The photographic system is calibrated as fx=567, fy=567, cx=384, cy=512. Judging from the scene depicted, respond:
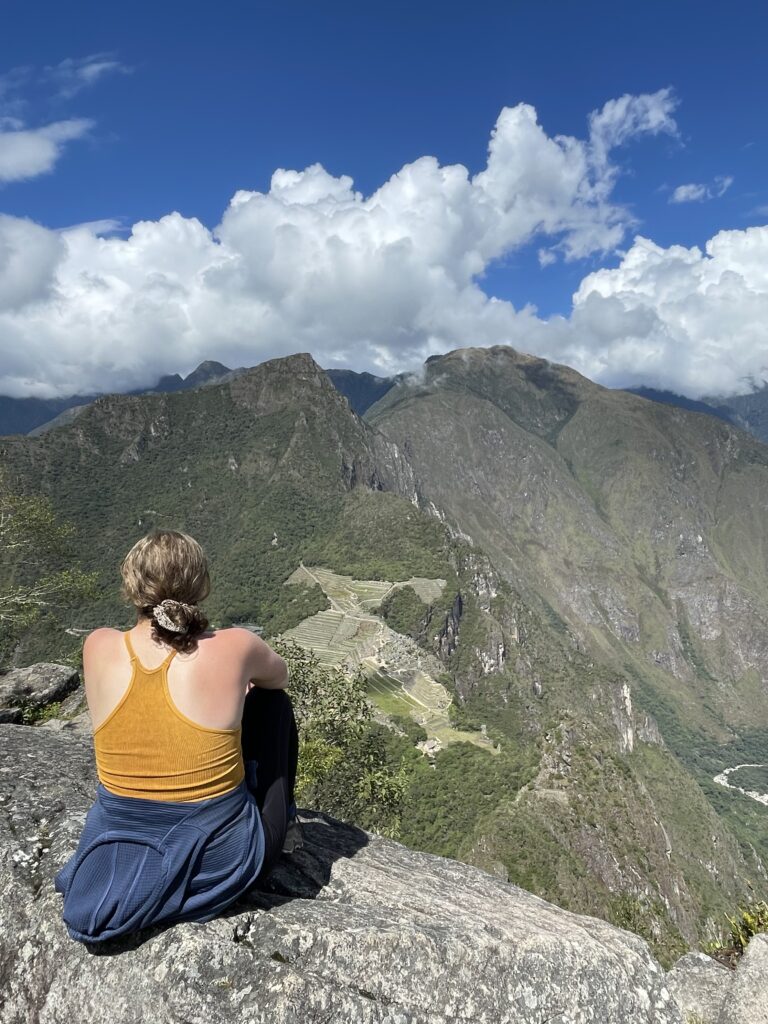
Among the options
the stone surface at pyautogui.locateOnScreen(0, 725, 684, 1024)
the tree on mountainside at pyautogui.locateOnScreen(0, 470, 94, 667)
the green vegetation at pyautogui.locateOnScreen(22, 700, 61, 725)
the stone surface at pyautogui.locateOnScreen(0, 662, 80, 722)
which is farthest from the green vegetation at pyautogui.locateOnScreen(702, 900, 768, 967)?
the tree on mountainside at pyautogui.locateOnScreen(0, 470, 94, 667)

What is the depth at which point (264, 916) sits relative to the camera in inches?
177

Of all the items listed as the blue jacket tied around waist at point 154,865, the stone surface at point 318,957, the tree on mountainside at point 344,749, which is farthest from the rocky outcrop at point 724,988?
the tree on mountainside at point 344,749

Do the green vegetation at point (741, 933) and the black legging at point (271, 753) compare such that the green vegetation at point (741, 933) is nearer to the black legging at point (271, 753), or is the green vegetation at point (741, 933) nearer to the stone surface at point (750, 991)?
the stone surface at point (750, 991)

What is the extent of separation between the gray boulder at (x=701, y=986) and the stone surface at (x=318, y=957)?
936 mm

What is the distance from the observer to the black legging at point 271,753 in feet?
15.3

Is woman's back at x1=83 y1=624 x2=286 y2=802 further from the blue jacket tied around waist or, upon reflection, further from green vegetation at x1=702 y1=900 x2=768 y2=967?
green vegetation at x1=702 y1=900 x2=768 y2=967

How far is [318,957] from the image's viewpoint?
4.32 metres

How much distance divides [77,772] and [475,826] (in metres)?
53.4

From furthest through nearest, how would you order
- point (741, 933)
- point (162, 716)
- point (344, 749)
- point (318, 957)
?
point (344, 749) < point (741, 933) < point (318, 957) < point (162, 716)

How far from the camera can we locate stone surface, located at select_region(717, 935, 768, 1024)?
19.7ft

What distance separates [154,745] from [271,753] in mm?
1179

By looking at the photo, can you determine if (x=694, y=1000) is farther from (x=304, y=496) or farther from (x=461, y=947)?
(x=304, y=496)

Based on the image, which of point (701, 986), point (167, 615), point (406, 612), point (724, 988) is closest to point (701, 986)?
point (701, 986)

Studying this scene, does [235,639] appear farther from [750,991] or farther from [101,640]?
[750,991]
